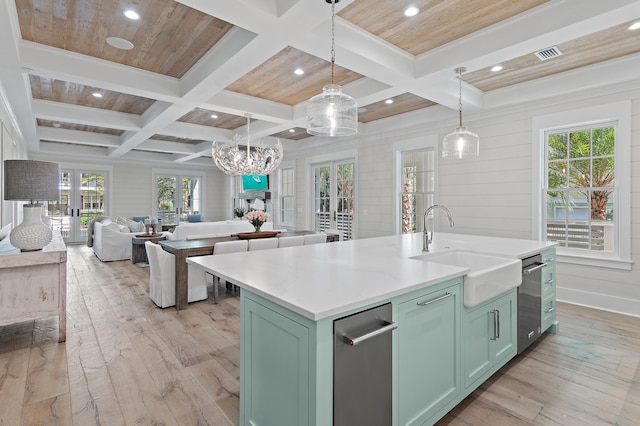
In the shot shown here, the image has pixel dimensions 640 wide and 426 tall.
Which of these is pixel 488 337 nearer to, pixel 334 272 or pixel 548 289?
pixel 334 272

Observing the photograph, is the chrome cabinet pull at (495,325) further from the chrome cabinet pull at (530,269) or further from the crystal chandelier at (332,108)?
the crystal chandelier at (332,108)

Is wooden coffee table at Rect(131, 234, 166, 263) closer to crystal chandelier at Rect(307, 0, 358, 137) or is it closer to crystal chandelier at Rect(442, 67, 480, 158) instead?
crystal chandelier at Rect(307, 0, 358, 137)

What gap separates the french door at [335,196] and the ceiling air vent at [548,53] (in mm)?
4006

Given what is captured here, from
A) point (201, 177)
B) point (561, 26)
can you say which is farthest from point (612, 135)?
point (201, 177)

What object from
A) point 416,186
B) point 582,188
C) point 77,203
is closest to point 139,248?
point 77,203

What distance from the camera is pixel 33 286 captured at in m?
2.96

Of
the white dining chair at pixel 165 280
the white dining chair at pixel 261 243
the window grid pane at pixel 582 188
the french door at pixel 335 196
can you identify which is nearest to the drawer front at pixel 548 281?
the window grid pane at pixel 582 188

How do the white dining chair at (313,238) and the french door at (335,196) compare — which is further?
the french door at (335,196)

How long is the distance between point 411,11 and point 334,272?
2.26 metres

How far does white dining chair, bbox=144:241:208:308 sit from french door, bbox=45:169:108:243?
750 cm

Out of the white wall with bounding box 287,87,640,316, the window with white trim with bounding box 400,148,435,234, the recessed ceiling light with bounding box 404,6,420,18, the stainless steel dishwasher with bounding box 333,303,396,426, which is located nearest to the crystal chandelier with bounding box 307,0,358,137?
the recessed ceiling light with bounding box 404,6,420,18

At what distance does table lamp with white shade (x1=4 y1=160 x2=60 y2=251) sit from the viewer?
9.45 ft

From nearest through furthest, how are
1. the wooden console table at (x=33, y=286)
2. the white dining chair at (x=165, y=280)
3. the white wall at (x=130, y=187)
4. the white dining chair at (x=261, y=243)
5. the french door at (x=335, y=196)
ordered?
the wooden console table at (x=33, y=286) → the white dining chair at (x=165, y=280) → the white dining chair at (x=261, y=243) → the french door at (x=335, y=196) → the white wall at (x=130, y=187)

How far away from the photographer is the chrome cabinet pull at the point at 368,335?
1308 mm
